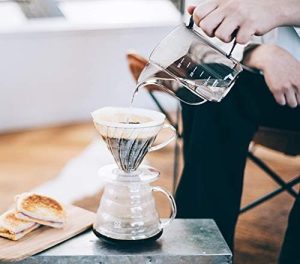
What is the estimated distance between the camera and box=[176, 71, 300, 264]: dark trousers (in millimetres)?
1375

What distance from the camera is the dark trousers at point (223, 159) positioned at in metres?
1.38

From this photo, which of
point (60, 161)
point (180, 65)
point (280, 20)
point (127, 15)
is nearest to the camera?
point (180, 65)

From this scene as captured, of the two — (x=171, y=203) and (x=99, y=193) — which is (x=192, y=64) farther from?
(x=99, y=193)

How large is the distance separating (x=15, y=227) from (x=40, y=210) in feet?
0.17

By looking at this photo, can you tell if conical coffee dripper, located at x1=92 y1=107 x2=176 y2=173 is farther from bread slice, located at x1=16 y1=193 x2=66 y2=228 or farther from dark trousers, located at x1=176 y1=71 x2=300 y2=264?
dark trousers, located at x1=176 y1=71 x2=300 y2=264

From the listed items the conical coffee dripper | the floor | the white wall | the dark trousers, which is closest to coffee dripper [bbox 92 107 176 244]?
the conical coffee dripper

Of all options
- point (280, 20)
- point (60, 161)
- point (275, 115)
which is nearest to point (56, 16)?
point (60, 161)

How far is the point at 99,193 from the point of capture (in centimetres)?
214

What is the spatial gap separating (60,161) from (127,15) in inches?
41.3

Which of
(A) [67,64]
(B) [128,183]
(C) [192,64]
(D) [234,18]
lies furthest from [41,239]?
(A) [67,64]

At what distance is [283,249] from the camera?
55.7 inches

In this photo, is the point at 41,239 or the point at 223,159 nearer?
the point at 41,239

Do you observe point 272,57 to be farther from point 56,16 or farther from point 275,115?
point 56,16

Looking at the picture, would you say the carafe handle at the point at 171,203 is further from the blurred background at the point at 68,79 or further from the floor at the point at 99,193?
the blurred background at the point at 68,79
